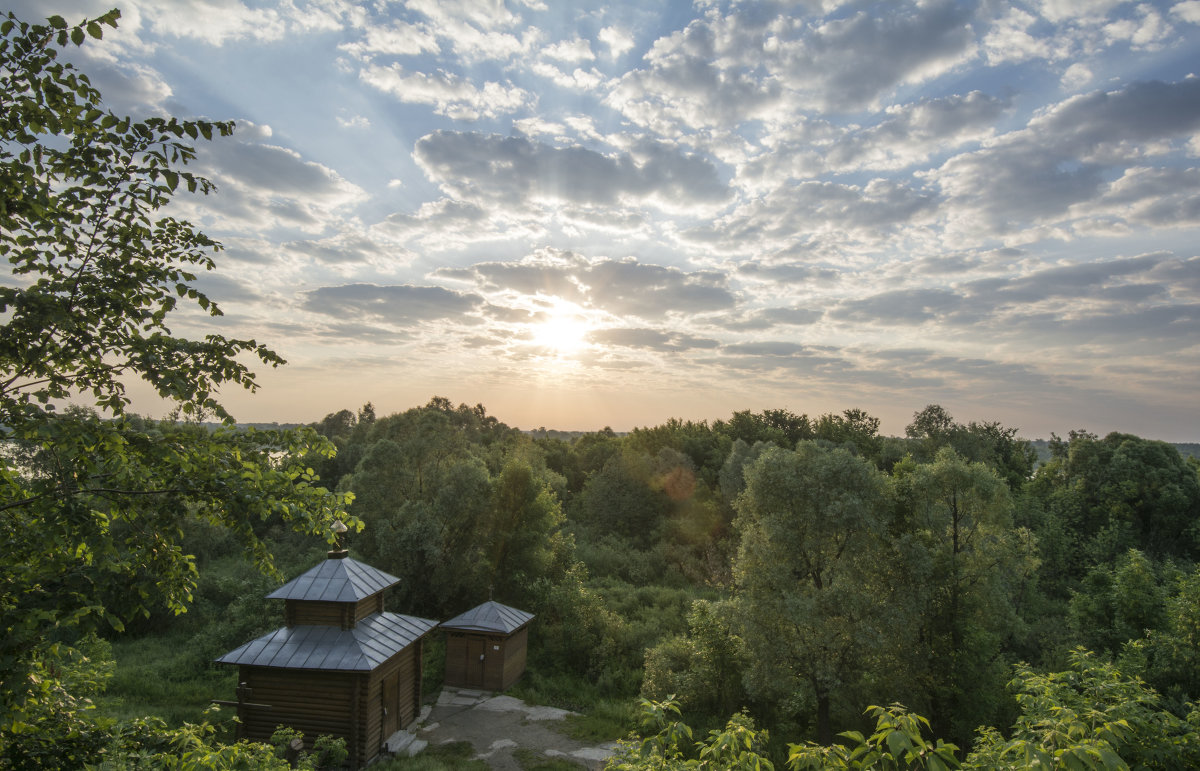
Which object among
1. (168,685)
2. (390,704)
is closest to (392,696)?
(390,704)

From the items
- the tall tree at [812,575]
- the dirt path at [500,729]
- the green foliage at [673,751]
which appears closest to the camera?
the green foliage at [673,751]

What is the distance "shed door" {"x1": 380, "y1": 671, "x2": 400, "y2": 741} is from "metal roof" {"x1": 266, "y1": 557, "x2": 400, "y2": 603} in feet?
7.73

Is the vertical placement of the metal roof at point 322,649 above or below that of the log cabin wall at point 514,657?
above

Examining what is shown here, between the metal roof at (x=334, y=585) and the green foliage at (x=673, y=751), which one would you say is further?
the metal roof at (x=334, y=585)

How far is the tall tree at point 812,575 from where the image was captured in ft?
49.2

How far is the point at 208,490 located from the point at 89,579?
1.06 m

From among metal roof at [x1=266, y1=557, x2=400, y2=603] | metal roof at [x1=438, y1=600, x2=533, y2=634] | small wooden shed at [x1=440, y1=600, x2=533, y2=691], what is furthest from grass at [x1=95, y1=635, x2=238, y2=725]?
metal roof at [x1=438, y1=600, x2=533, y2=634]

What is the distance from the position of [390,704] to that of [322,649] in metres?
2.68

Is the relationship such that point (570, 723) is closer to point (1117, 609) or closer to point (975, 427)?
point (1117, 609)

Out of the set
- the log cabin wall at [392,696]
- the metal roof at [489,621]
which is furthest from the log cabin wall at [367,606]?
the metal roof at [489,621]

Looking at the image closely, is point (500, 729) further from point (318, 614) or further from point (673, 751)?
point (673, 751)

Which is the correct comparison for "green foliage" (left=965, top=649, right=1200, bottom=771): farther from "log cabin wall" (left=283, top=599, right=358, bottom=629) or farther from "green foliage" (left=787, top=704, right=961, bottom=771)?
"log cabin wall" (left=283, top=599, right=358, bottom=629)

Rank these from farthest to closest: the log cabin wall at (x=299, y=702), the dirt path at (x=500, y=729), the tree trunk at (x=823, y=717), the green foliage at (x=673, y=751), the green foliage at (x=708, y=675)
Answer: the green foliage at (x=708, y=675) < the tree trunk at (x=823, y=717) < the dirt path at (x=500, y=729) < the log cabin wall at (x=299, y=702) < the green foliage at (x=673, y=751)

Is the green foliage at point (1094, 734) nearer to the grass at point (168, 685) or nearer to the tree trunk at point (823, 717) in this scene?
the tree trunk at point (823, 717)
